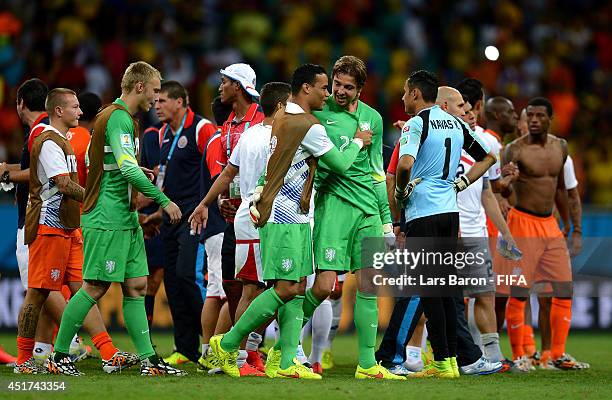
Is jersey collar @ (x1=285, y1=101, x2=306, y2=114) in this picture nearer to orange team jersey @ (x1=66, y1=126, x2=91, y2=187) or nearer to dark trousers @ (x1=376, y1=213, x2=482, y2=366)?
dark trousers @ (x1=376, y1=213, x2=482, y2=366)

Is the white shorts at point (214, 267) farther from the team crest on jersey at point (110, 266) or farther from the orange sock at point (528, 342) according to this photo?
the orange sock at point (528, 342)

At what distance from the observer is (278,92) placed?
10539 millimetres

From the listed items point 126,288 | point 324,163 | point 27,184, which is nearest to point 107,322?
point 27,184

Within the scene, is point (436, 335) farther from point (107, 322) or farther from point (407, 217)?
point (107, 322)

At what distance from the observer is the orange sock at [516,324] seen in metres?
12.2

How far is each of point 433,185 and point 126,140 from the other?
263cm

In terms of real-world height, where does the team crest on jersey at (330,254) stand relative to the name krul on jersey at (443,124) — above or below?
below

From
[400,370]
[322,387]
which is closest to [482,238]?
[400,370]

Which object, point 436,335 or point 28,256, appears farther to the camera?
point 28,256

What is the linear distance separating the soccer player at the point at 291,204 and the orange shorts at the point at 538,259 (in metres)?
3.48

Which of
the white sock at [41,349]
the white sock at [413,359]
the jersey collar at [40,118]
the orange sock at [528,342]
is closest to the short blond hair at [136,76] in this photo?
the jersey collar at [40,118]

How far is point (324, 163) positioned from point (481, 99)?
3.12m

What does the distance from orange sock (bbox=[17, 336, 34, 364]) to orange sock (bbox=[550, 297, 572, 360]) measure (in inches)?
207

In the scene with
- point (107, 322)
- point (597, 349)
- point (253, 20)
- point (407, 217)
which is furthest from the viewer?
point (253, 20)
